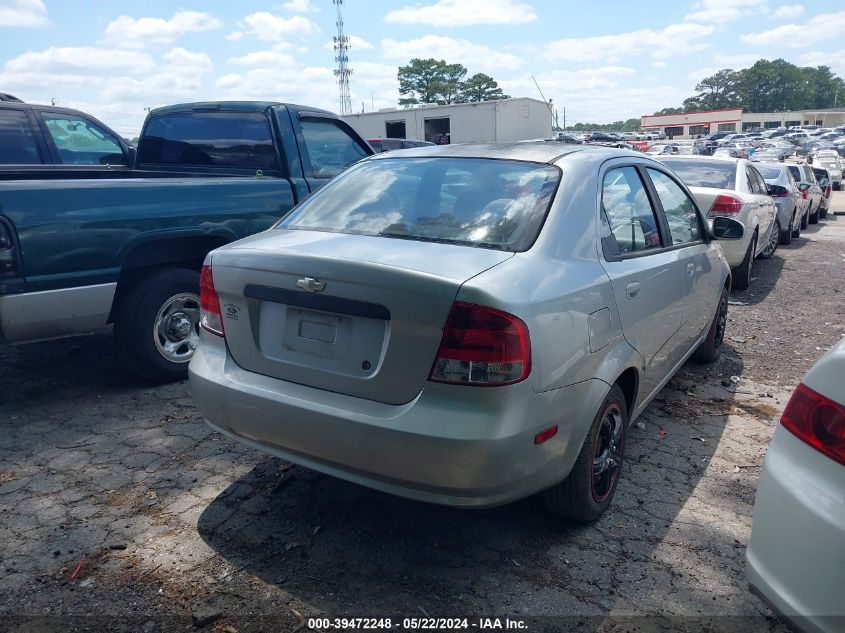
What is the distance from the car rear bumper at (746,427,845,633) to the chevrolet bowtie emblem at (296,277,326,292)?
167 cm

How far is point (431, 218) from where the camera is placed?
3066 mm

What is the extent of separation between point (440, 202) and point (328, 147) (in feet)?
9.94

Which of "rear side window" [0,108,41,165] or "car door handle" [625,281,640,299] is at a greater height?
"rear side window" [0,108,41,165]

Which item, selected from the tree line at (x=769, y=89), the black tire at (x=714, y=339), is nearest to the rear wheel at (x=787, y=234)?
the black tire at (x=714, y=339)

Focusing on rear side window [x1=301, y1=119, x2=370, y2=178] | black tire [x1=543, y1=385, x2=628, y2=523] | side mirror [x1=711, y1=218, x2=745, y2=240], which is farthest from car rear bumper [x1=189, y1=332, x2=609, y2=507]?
rear side window [x1=301, y1=119, x2=370, y2=178]

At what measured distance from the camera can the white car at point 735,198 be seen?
26.0ft

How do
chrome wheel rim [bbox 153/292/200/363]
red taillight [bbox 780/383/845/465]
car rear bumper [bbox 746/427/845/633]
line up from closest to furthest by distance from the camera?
car rear bumper [bbox 746/427/845/633], red taillight [bbox 780/383/845/465], chrome wheel rim [bbox 153/292/200/363]

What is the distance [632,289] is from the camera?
10.6 feet

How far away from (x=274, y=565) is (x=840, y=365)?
2219 millimetres

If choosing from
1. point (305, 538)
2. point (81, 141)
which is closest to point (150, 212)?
point (305, 538)

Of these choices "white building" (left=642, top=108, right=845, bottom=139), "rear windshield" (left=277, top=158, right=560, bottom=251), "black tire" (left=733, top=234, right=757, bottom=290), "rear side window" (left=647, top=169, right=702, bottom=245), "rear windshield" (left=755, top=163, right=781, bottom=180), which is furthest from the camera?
"white building" (left=642, top=108, right=845, bottom=139)

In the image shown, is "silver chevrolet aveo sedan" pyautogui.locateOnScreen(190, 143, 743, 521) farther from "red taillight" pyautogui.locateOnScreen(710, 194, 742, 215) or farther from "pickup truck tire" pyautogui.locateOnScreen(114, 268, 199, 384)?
"red taillight" pyautogui.locateOnScreen(710, 194, 742, 215)

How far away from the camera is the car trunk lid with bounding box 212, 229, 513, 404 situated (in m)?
2.46

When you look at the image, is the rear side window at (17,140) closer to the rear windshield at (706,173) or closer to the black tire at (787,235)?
the rear windshield at (706,173)
